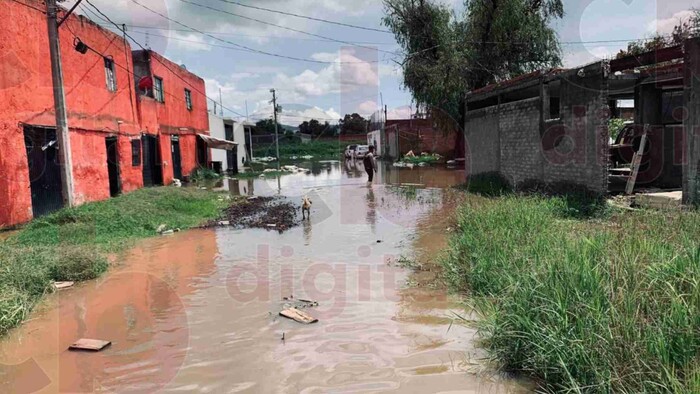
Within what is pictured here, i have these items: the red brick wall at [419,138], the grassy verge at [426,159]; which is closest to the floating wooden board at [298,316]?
the grassy verge at [426,159]

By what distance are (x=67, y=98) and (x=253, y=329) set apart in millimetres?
11501

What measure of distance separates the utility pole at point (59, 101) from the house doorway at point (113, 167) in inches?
226

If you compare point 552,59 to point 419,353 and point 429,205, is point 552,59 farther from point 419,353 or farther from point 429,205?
point 419,353

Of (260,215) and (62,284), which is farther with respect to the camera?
(260,215)

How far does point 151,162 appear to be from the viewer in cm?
2077

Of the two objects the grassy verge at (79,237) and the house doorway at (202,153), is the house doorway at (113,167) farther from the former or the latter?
the house doorway at (202,153)

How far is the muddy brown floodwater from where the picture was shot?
3.82 m

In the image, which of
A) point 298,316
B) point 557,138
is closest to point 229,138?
point 557,138

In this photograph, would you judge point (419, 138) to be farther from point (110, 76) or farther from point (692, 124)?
point (692, 124)

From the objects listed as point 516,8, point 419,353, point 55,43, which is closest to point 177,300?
point 419,353

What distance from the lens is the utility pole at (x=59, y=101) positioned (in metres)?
10.5

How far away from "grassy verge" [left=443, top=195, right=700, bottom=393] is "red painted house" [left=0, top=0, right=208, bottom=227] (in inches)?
420

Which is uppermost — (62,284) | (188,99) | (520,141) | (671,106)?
(188,99)

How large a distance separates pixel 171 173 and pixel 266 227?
13.5 m
